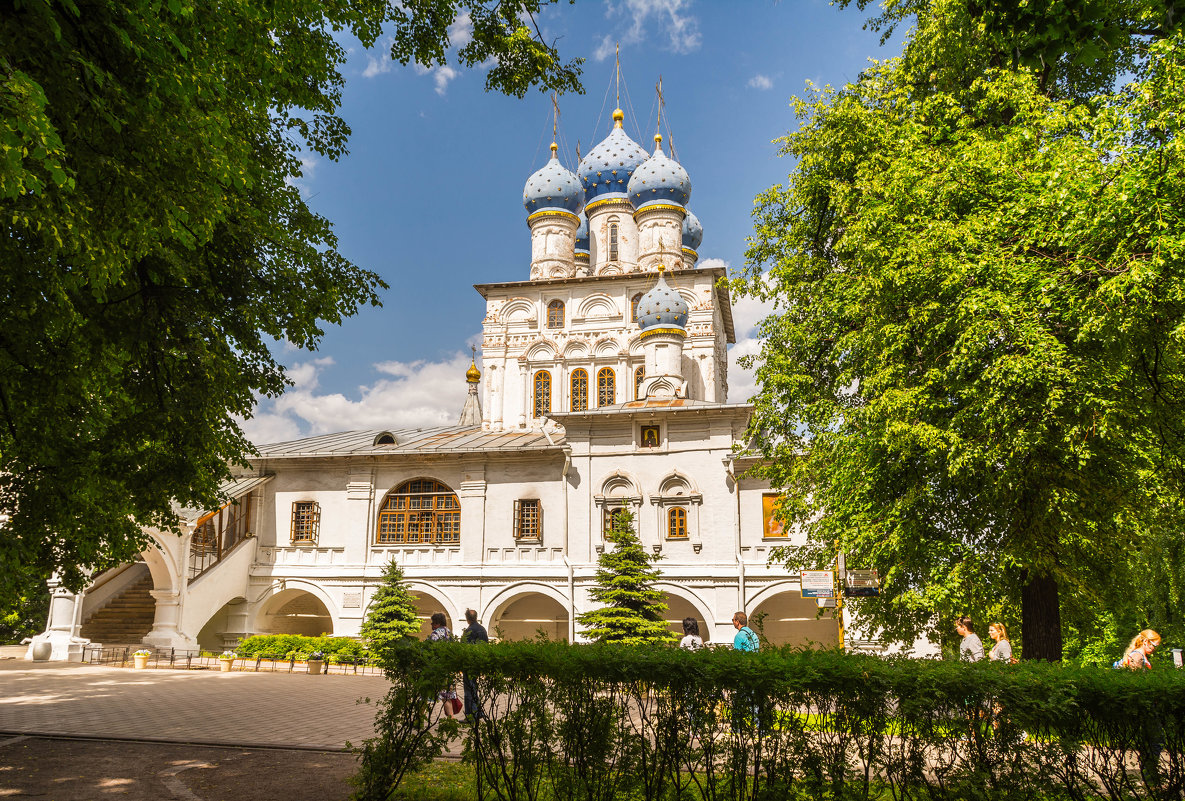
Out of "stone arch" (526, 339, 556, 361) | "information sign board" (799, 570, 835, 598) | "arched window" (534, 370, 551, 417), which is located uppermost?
"stone arch" (526, 339, 556, 361)

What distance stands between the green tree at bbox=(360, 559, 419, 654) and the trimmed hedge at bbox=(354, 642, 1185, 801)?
618 inches

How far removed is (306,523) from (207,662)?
588 cm

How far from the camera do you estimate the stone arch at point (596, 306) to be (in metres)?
32.4

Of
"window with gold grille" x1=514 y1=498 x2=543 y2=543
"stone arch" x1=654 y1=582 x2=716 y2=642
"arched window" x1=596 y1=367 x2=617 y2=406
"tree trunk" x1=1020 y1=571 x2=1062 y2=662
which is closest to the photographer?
"tree trunk" x1=1020 y1=571 x2=1062 y2=662

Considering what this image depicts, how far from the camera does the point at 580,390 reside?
32094 millimetres

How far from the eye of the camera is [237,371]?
30.7 ft

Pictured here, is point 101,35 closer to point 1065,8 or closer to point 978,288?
point 1065,8

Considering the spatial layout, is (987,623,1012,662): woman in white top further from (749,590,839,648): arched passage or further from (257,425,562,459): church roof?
(257,425,562,459): church roof

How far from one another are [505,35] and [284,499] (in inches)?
802

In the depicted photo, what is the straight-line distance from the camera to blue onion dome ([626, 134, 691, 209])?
33.7m

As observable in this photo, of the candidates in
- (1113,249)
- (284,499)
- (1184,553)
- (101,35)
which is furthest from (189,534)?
(1184,553)

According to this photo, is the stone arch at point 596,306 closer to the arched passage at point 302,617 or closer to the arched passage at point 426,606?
the arched passage at point 426,606

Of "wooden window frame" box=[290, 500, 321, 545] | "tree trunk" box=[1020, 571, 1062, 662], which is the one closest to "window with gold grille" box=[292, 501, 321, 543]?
"wooden window frame" box=[290, 500, 321, 545]

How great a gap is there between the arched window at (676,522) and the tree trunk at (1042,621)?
13.0 metres
